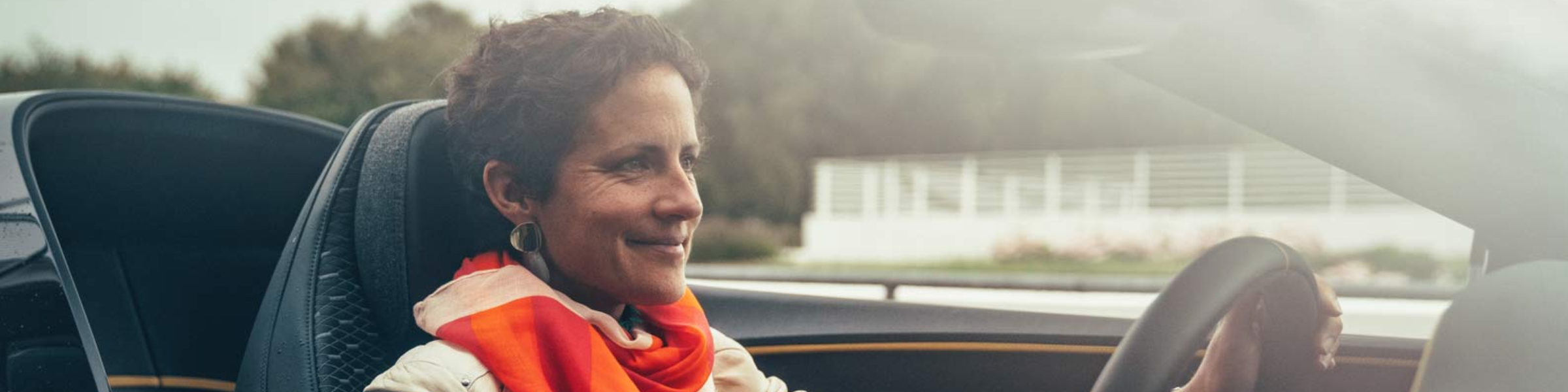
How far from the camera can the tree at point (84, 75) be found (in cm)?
1955

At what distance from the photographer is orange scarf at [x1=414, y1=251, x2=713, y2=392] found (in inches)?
52.2

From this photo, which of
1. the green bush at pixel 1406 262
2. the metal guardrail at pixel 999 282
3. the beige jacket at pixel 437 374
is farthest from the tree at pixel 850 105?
the beige jacket at pixel 437 374

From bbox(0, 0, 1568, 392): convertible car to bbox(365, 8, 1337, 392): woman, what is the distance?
115 millimetres

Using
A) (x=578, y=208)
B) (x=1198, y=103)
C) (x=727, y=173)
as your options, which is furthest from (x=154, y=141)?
(x=727, y=173)

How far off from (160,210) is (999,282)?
335 cm

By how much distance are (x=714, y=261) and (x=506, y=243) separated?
1836cm

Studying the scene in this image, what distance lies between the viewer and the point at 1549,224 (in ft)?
3.72

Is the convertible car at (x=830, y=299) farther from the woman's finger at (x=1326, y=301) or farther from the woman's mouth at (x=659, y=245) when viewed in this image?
the woman's mouth at (x=659, y=245)

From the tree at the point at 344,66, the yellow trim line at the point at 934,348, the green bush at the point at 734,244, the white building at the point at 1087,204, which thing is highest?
the yellow trim line at the point at 934,348

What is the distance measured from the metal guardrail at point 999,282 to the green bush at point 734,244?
14109 mm

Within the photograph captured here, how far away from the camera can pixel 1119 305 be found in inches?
151

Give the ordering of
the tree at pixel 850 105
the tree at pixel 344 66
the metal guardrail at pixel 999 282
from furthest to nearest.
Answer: the tree at pixel 850 105 → the tree at pixel 344 66 → the metal guardrail at pixel 999 282

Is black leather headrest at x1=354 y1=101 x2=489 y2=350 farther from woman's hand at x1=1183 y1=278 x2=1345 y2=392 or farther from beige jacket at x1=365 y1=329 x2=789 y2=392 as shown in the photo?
woman's hand at x1=1183 y1=278 x2=1345 y2=392

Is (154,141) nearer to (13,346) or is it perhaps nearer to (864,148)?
(13,346)
